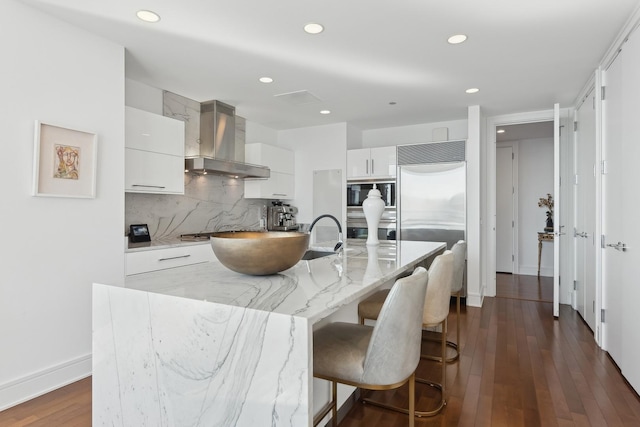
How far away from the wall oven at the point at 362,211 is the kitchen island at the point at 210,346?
3430mm

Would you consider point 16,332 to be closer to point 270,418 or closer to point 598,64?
point 270,418

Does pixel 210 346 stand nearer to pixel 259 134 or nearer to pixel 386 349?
pixel 386 349

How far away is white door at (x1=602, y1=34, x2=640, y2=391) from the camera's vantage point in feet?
7.72

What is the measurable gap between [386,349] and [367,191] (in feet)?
12.6

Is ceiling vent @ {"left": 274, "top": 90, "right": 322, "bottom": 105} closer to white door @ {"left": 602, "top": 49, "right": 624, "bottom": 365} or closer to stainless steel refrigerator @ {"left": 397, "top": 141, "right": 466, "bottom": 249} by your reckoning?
Result: stainless steel refrigerator @ {"left": 397, "top": 141, "right": 466, "bottom": 249}

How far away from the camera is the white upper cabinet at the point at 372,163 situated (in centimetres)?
498

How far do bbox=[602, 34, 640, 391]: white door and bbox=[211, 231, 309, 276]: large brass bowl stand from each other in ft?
7.35

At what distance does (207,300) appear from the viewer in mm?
1206

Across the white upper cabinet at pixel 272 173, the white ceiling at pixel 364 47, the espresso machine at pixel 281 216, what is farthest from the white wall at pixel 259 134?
the espresso machine at pixel 281 216

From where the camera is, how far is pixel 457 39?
8.89 feet

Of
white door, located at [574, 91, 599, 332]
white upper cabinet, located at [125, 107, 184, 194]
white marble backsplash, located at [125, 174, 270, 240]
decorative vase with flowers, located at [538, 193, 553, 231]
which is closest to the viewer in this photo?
white upper cabinet, located at [125, 107, 184, 194]

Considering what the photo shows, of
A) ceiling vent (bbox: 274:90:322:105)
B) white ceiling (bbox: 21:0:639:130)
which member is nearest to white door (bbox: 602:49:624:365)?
white ceiling (bbox: 21:0:639:130)

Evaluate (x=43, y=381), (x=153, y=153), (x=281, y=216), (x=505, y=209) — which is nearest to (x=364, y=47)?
(x=153, y=153)

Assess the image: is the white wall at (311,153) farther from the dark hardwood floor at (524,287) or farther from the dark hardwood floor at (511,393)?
the dark hardwood floor at (511,393)
